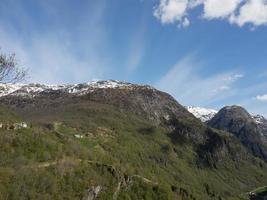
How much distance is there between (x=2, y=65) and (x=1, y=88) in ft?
8.04

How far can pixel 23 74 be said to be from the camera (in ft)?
160

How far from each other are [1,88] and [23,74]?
293 centimetres

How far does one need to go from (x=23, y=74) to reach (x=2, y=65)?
2586 millimetres

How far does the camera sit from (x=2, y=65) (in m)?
49.2

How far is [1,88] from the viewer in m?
49.3
